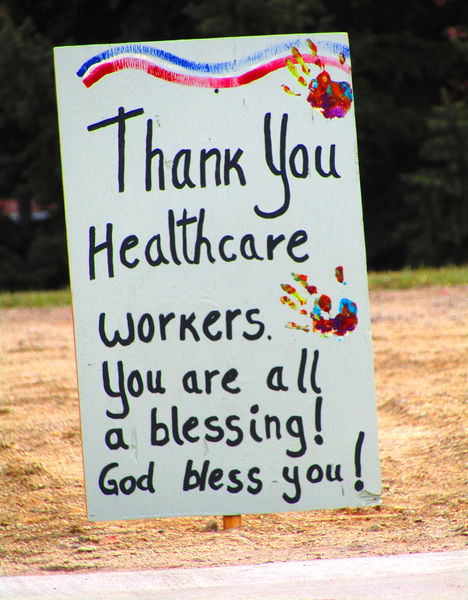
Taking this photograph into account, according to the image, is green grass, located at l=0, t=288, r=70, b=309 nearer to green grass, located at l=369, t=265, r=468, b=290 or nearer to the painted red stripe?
green grass, located at l=369, t=265, r=468, b=290

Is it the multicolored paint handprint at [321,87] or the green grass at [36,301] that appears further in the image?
the green grass at [36,301]

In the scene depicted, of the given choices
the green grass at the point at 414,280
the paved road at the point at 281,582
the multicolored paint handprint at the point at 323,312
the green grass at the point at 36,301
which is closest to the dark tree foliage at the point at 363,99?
the green grass at the point at 414,280

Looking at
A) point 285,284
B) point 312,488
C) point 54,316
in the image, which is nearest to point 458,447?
point 312,488

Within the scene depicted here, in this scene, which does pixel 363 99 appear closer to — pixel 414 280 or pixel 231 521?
pixel 414 280

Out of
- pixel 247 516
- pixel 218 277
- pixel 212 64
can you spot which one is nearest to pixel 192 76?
pixel 212 64

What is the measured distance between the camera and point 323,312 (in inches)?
119

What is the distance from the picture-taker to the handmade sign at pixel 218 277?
2984mm

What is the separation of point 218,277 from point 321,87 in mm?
768

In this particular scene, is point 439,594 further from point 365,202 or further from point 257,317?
point 365,202

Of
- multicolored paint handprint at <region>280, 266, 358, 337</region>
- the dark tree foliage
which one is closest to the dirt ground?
multicolored paint handprint at <region>280, 266, 358, 337</region>

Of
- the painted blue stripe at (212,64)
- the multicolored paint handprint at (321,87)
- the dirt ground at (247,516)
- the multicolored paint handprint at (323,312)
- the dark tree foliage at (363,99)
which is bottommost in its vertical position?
the dirt ground at (247,516)

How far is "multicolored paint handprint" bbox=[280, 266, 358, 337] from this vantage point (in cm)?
303

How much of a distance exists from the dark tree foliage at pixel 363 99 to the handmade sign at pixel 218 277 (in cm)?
887

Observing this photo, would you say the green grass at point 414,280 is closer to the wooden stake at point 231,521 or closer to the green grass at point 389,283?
the green grass at point 389,283
